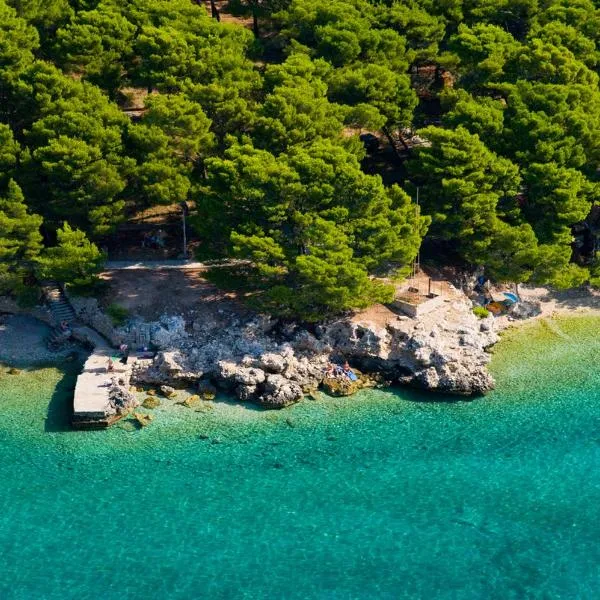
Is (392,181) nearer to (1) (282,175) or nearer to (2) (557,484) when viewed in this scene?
(1) (282,175)

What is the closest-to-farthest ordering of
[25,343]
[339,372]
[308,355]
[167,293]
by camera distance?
[339,372]
[308,355]
[25,343]
[167,293]

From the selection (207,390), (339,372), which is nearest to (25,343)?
(207,390)

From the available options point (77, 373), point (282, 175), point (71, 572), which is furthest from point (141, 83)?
point (71, 572)

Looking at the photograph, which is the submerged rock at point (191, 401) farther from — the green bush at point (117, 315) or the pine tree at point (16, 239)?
the pine tree at point (16, 239)

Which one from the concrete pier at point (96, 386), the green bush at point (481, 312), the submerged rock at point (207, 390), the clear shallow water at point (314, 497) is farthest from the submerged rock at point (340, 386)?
the concrete pier at point (96, 386)

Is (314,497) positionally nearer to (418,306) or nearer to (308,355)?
(308,355)

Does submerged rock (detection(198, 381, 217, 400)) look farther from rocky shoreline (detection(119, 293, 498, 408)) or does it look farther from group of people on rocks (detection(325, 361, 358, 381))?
group of people on rocks (detection(325, 361, 358, 381))
